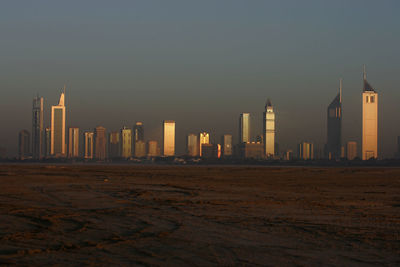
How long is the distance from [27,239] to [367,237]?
885 centimetres

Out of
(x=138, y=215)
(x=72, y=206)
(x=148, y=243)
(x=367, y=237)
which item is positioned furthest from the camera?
(x=72, y=206)

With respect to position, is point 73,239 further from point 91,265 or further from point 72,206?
point 72,206

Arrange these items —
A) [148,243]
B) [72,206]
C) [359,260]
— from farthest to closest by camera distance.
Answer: [72,206], [148,243], [359,260]

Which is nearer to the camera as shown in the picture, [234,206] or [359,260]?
[359,260]

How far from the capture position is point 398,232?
14570mm

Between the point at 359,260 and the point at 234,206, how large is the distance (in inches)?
461

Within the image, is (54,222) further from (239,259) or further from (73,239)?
(239,259)

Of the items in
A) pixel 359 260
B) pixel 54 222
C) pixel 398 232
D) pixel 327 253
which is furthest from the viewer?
pixel 54 222

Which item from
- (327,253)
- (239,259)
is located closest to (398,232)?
(327,253)

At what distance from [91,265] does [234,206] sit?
1284cm

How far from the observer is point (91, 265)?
989 centimetres

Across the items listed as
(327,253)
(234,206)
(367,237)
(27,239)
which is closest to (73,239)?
(27,239)

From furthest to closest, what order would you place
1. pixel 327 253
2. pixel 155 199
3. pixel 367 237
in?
pixel 155 199, pixel 367 237, pixel 327 253

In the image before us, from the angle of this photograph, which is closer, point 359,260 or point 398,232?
point 359,260
